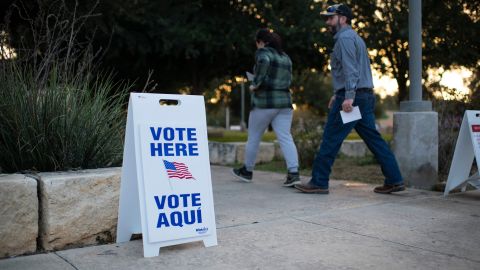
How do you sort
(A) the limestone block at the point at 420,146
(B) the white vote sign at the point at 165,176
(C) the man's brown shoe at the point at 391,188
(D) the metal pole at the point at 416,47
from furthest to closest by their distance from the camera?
1. (D) the metal pole at the point at 416,47
2. (A) the limestone block at the point at 420,146
3. (C) the man's brown shoe at the point at 391,188
4. (B) the white vote sign at the point at 165,176

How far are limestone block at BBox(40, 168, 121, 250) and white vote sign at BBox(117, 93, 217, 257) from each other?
16cm

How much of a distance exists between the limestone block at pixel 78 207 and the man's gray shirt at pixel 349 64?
8.33ft

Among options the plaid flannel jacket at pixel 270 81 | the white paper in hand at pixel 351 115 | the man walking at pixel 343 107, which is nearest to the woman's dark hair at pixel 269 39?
the plaid flannel jacket at pixel 270 81

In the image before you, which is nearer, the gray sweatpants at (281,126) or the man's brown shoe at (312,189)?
the man's brown shoe at (312,189)

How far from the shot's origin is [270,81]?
579 centimetres

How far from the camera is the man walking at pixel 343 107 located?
495cm

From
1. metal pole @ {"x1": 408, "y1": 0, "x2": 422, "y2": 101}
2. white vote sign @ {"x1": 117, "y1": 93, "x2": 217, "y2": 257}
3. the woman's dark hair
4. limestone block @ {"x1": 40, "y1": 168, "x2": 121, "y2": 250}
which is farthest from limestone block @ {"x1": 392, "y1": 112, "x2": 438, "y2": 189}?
limestone block @ {"x1": 40, "y1": 168, "x2": 121, "y2": 250}

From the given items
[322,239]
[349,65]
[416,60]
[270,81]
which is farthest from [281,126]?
[322,239]

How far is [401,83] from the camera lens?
11305 millimetres

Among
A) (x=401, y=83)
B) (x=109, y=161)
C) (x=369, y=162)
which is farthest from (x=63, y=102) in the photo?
(x=401, y=83)

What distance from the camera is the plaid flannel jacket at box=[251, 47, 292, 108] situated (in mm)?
5750

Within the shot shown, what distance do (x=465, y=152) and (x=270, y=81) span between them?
2250 mm

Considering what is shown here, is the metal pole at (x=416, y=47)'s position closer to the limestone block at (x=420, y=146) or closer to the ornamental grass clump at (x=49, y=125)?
the limestone block at (x=420, y=146)

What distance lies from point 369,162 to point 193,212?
5.66 meters
